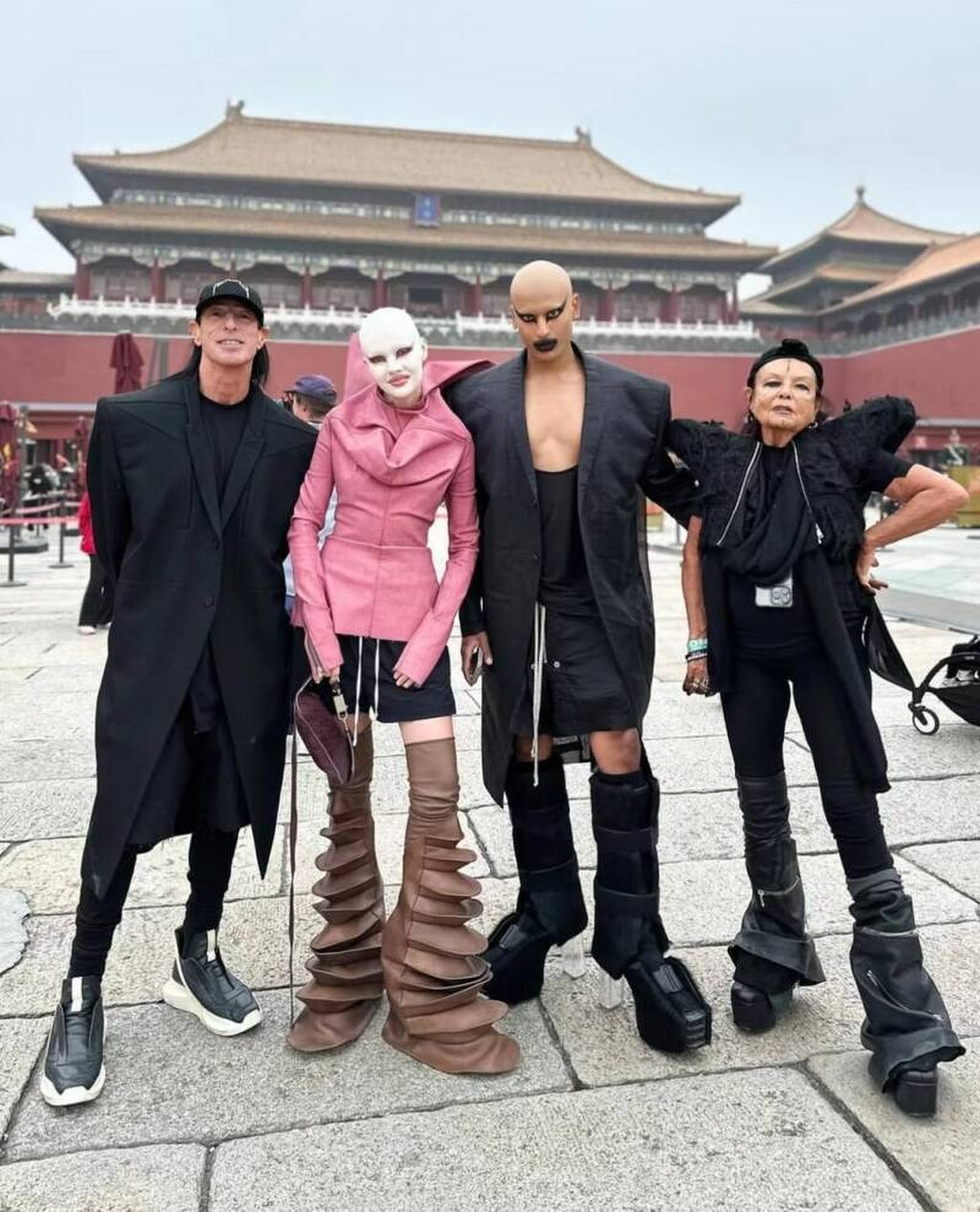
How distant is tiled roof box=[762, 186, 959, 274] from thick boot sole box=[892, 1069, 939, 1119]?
33306 mm

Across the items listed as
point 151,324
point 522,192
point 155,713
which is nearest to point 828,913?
point 155,713

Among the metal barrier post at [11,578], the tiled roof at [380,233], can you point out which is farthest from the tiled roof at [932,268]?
the metal barrier post at [11,578]

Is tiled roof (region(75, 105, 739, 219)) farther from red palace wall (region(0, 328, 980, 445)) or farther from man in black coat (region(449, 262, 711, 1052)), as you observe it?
man in black coat (region(449, 262, 711, 1052))

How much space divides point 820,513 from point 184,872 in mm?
2120

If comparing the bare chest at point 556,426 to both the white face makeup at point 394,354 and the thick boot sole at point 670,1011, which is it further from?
the thick boot sole at point 670,1011

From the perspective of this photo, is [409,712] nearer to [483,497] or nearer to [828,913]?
[483,497]

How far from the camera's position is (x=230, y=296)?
78.2 inches

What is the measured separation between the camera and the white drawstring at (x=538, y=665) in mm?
2158

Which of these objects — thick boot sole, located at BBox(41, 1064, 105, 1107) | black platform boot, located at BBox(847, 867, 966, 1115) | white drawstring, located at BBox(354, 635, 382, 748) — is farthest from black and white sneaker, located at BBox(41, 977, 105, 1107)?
black platform boot, located at BBox(847, 867, 966, 1115)

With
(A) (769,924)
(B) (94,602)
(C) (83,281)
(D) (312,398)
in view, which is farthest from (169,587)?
(C) (83,281)

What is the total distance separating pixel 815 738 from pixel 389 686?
0.91m

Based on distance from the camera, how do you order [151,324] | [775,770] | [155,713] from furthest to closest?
[151,324], [775,770], [155,713]

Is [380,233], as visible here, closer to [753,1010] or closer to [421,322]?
[421,322]

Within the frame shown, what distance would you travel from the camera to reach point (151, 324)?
82.7 ft
